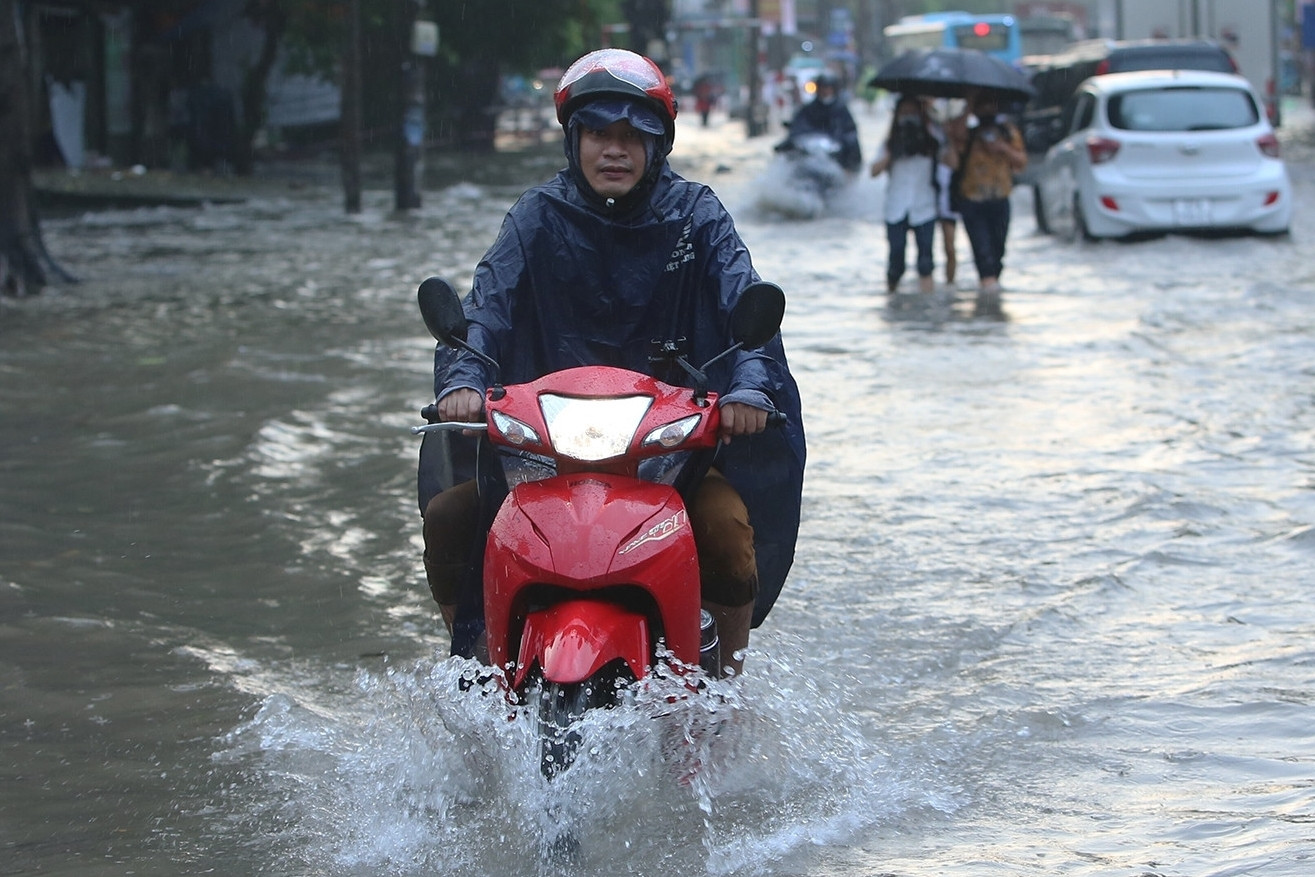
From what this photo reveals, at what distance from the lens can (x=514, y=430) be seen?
3.48 m

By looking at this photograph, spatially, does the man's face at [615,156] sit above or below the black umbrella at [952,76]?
below

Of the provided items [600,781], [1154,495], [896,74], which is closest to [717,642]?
[600,781]

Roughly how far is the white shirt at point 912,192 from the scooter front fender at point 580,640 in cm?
1026

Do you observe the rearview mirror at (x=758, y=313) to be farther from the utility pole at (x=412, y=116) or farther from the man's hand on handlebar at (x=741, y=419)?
the utility pole at (x=412, y=116)

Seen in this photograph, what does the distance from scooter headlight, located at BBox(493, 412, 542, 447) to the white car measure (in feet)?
43.7

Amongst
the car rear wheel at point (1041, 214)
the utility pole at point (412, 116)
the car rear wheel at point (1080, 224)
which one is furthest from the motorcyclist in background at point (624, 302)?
the utility pole at point (412, 116)

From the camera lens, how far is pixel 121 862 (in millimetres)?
3816

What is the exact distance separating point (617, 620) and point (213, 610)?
8.60 ft

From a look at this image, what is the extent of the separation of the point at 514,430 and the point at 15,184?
1114cm

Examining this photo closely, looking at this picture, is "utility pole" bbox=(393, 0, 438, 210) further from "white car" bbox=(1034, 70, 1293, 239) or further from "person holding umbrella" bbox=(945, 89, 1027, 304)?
"person holding umbrella" bbox=(945, 89, 1027, 304)

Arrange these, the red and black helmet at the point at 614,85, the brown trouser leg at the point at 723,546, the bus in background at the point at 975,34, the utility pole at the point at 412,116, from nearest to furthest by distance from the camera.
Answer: the brown trouser leg at the point at 723,546, the red and black helmet at the point at 614,85, the utility pole at the point at 412,116, the bus in background at the point at 975,34

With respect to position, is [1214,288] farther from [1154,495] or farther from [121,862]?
[121,862]

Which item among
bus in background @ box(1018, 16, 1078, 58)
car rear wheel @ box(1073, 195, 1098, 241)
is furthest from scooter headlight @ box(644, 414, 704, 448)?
bus in background @ box(1018, 16, 1078, 58)

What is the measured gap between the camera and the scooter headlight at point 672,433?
3443 mm
